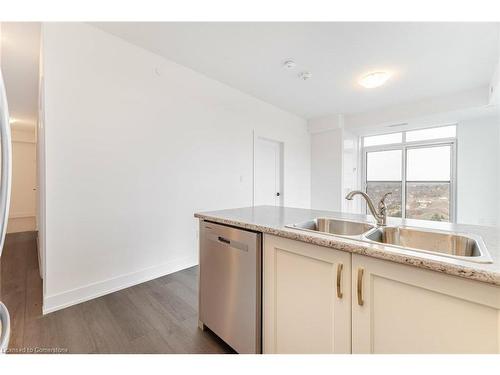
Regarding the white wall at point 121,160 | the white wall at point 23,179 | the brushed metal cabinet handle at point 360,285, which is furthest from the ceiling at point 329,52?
the white wall at point 23,179

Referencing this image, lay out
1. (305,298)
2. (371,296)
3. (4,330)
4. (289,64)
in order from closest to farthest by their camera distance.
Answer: (4,330)
(371,296)
(305,298)
(289,64)

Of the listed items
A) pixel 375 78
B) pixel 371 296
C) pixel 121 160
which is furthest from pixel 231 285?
pixel 375 78

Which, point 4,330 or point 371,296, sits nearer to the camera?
point 4,330

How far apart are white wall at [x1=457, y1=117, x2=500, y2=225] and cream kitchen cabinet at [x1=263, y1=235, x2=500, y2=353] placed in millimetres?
4415

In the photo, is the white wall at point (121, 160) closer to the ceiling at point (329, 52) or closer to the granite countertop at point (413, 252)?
the ceiling at point (329, 52)

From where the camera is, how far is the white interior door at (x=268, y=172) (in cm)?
401

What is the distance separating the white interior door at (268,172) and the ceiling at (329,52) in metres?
1.07

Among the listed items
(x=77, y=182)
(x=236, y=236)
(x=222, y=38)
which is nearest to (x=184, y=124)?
(x=222, y=38)

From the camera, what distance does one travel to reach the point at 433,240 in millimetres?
1124

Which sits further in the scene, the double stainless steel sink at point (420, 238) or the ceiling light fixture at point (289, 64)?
the ceiling light fixture at point (289, 64)

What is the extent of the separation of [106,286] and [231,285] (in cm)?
157

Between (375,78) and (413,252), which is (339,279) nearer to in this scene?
(413,252)

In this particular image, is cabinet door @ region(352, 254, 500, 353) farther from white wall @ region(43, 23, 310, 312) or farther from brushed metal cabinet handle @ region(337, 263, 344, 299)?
white wall @ region(43, 23, 310, 312)

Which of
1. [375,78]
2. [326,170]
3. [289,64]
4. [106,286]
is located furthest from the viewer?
[326,170]
